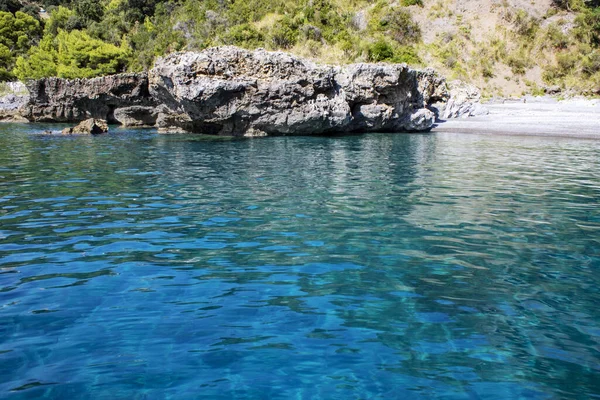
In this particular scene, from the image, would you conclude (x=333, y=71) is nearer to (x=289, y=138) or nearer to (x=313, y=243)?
(x=289, y=138)

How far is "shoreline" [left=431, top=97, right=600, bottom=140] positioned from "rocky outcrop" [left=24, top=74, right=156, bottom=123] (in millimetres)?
21447

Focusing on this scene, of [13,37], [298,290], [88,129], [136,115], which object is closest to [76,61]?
[13,37]

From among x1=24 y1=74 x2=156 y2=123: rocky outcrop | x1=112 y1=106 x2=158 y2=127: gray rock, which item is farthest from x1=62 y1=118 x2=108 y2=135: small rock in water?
x1=24 y1=74 x2=156 y2=123: rocky outcrop

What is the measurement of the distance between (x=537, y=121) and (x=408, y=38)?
20319 mm

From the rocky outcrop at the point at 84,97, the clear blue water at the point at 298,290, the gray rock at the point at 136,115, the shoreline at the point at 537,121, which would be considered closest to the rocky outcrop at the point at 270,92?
the shoreline at the point at 537,121

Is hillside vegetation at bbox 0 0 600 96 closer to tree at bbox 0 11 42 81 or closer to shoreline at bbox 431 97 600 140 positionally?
shoreline at bbox 431 97 600 140

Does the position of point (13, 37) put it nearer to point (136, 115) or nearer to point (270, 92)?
point (136, 115)

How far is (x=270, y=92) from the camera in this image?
2402 centimetres

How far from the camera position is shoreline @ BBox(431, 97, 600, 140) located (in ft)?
85.1

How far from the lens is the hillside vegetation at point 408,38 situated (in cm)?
4128

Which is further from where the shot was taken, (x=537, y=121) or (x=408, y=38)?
(x=408, y=38)

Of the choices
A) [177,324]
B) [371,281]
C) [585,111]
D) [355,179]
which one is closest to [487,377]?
[371,281]

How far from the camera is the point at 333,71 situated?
86.0 ft

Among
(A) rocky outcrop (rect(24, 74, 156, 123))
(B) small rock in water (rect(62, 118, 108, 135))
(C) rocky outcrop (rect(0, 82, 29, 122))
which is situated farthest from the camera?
(C) rocky outcrop (rect(0, 82, 29, 122))
